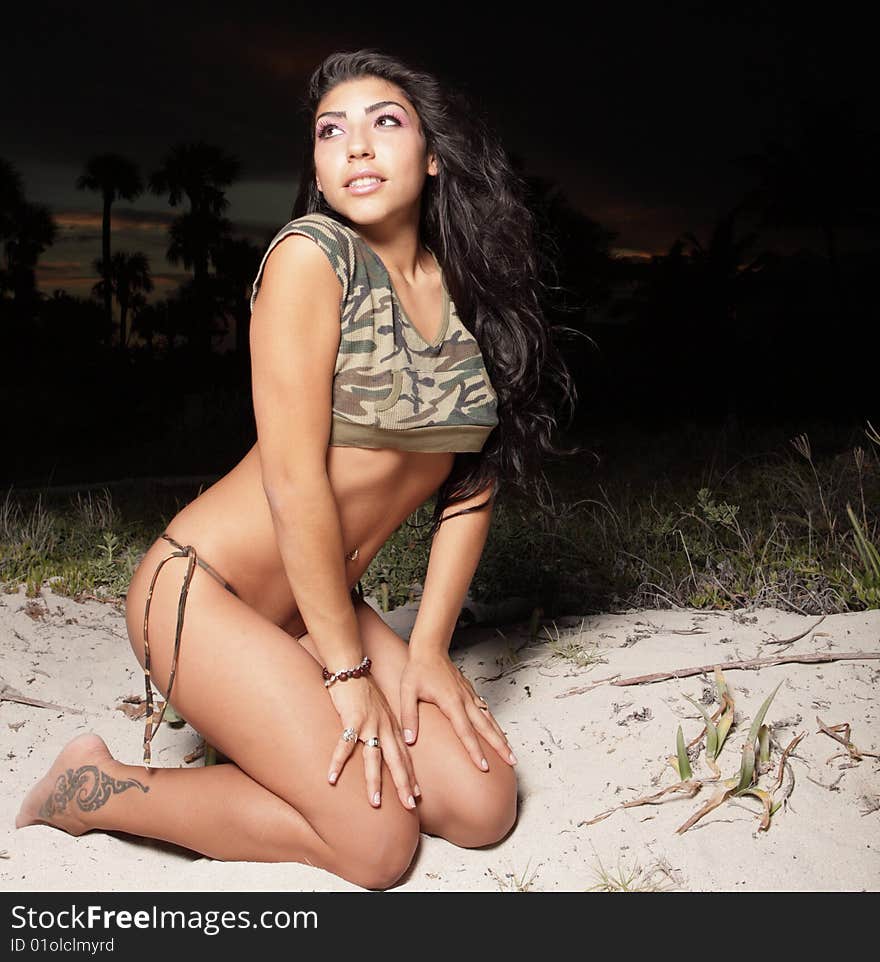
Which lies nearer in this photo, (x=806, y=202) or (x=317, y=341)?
(x=317, y=341)

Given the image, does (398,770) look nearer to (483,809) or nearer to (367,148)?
(483,809)

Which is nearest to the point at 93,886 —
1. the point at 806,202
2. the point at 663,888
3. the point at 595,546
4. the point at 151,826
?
the point at 151,826

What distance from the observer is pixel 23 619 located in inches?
166

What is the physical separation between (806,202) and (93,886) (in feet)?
103

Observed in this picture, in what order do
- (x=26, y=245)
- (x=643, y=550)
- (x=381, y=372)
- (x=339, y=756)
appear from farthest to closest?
(x=26, y=245), (x=643, y=550), (x=381, y=372), (x=339, y=756)

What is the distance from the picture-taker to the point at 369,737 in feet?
7.96

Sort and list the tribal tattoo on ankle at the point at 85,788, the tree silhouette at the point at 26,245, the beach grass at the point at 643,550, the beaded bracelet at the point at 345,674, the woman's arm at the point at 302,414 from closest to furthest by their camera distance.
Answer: the woman's arm at the point at 302,414 < the beaded bracelet at the point at 345,674 < the tribal tattoo on ankle at the point at 85,788 < the beach grass at the point at 643,550 < the tree silhouette at the point at 26,245

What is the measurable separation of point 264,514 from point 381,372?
0.46 m

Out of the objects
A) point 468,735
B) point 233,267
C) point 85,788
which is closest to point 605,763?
point 468,735

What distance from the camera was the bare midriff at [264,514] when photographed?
8.42ft

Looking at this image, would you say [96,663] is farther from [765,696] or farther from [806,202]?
[806,202]

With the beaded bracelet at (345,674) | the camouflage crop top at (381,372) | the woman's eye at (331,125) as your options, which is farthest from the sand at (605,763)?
the woman's eye at (331,125)

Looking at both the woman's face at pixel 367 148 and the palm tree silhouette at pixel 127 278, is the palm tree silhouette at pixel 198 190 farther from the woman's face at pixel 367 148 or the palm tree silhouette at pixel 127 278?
the woman's face at pixel 367 148

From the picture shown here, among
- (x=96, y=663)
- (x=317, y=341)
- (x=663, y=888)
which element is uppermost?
(x=317, y=341)
